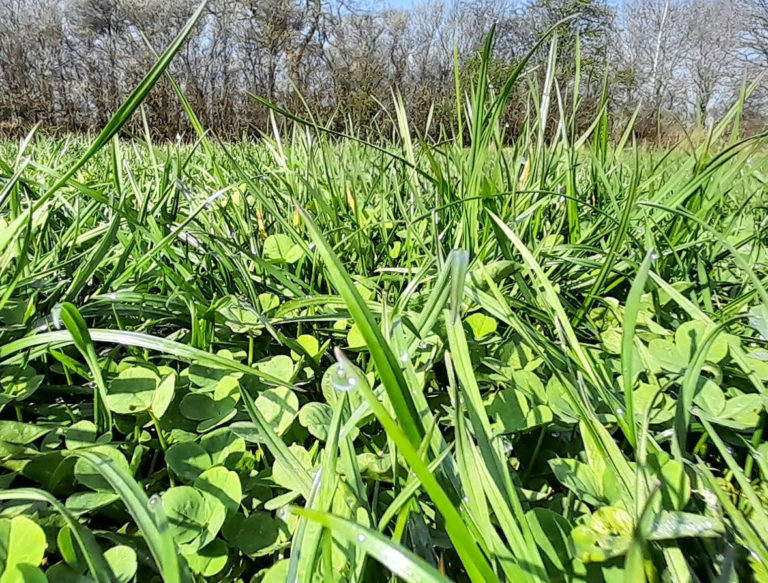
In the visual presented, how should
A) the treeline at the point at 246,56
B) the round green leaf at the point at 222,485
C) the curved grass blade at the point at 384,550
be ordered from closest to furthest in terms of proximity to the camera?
the curved grass blade at the point at 384,550 < the round green leaf at the point at 222,485 < the treeline at the point at 246,56

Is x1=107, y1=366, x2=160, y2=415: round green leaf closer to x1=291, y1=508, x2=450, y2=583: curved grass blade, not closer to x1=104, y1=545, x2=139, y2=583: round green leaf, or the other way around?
x1=104, y1=545, x2=139, y2=583: round green leaf

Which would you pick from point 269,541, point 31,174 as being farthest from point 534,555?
point 31,174

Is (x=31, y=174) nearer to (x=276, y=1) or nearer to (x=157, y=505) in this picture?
(x=157, y=505)

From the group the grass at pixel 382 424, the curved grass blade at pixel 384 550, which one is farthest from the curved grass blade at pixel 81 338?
the curved grass blade at pixel 384 550

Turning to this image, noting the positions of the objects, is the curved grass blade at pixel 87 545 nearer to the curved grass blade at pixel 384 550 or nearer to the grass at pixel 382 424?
the grass at pixel 382 424

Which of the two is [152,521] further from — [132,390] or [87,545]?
[132,390]

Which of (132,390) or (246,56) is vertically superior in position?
(246,56)

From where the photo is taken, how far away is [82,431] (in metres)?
0.33

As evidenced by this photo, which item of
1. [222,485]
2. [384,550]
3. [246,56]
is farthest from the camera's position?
[246,56]

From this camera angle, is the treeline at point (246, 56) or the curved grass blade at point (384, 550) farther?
the treeline at point (246, 56)

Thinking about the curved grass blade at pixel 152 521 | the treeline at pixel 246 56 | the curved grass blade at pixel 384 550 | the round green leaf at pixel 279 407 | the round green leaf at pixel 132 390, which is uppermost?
the treeline at pixel 246 56

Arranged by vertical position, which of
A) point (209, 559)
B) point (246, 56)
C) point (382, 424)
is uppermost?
point (246, 56)

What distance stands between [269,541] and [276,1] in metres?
12.0

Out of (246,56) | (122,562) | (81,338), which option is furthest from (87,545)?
(246,56)
